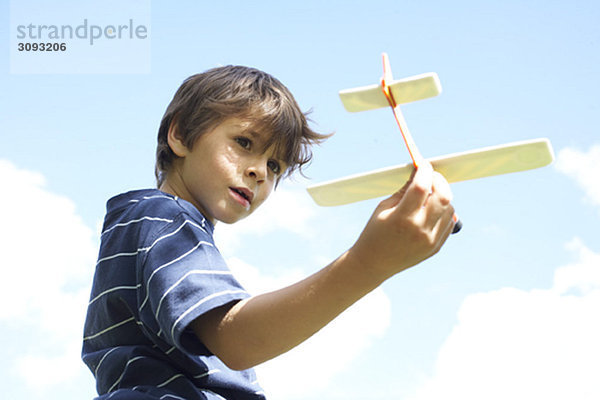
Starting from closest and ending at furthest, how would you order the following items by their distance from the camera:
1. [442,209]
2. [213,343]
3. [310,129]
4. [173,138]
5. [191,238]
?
[442,209] → [213,343] → [191,238] → [173,138] → [310,129]

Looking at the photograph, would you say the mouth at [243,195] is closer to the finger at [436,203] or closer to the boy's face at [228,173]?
the boy's face at [228,173]

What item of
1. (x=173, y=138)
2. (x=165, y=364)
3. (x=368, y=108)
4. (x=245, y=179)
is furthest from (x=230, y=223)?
(x=368, y=108)

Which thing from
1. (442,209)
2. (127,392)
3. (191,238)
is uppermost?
(442,209)

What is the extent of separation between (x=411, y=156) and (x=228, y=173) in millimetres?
541

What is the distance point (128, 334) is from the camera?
119cm

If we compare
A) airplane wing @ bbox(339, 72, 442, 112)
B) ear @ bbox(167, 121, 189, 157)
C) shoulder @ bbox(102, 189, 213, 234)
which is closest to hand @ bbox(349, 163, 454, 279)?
airplane wing @ bbox(339, 72, 442, 112)

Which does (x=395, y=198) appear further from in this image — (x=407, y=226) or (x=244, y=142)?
(x=244, y=142)

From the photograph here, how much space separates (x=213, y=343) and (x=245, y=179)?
0.47m

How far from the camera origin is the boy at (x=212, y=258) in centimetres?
90

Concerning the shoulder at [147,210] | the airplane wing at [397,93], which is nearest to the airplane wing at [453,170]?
the airplane wing at [397,93]

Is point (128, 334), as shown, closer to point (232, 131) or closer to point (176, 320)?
point (176, 320)

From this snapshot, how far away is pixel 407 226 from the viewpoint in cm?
86

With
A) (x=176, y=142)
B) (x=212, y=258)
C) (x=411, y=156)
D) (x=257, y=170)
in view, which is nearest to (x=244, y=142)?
(x=257, y=170)

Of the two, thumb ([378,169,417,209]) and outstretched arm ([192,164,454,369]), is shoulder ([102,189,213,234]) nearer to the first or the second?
outstretched arm ([192,164,454,369])
